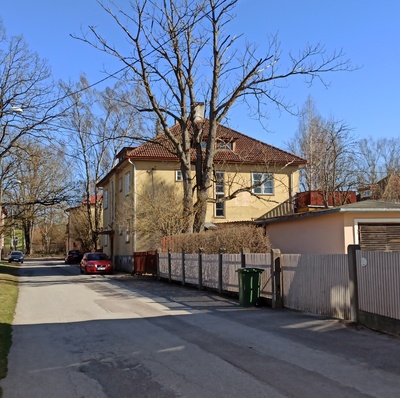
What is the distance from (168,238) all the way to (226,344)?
1707cm

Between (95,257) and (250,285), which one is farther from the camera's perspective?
(95,257)

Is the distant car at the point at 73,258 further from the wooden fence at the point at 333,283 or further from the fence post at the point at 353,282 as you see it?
the fence post at the point at 353,282

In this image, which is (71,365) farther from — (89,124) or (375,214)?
(89,124)

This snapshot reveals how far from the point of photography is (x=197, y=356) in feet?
25.1

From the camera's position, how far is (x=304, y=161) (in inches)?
1478

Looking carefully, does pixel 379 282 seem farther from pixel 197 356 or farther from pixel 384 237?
pixel 384 237

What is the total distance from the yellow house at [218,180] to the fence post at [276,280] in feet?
64.1

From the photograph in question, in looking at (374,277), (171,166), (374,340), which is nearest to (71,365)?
(374,340)

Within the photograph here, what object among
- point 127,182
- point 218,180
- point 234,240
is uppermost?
A: point 127,182

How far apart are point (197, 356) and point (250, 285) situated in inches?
236

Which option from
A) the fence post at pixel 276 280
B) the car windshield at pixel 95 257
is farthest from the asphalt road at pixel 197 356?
the car windshield at pixel 95 257

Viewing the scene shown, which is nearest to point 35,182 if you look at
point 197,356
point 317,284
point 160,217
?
point 160,217

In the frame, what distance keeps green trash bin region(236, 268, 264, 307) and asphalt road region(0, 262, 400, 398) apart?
442 millimetres

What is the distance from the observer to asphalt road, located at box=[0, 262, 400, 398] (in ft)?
19.5
